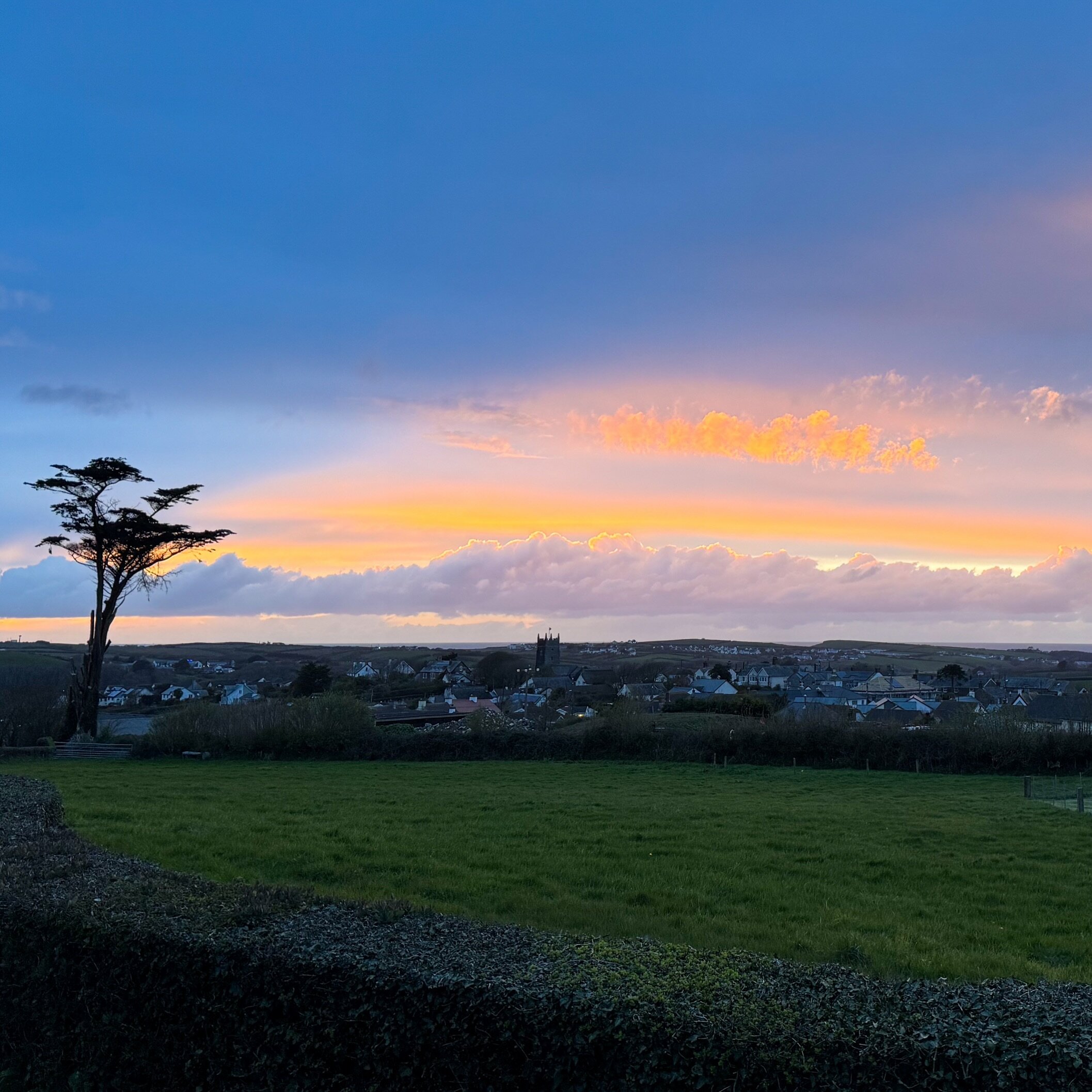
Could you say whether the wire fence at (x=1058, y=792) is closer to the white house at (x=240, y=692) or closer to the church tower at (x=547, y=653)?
the white house at (x=240, y=692)

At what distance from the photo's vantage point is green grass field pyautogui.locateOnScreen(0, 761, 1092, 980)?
8516mm

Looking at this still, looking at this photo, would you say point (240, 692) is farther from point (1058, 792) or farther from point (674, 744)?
point (1058, 792)

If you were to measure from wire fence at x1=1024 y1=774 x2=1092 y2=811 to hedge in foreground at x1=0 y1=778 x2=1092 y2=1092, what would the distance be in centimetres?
1769

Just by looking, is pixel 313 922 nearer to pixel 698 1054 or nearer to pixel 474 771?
pixel 698 1054

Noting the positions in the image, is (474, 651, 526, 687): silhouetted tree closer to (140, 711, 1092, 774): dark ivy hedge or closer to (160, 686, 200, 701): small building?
(160, 686, 200, 701): small building

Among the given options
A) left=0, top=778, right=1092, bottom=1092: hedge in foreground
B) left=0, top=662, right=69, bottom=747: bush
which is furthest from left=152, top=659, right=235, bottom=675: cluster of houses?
left=0, top=778, right=1092, bottom=1092: hedge in foreground

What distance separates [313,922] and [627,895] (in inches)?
214

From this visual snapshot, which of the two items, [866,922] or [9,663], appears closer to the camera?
[866,922]

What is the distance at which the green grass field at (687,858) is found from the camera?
8516 millimetres

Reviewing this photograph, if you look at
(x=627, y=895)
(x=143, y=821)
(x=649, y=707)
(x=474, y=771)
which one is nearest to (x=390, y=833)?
(x=143, y=821)

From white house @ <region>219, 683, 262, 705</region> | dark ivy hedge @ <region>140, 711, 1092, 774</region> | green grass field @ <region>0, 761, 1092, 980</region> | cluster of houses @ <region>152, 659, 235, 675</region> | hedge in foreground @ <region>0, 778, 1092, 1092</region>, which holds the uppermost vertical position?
hedge in foreground @ <region>0, 778, 1092, 1092</region>

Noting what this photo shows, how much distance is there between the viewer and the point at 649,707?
1897 inches

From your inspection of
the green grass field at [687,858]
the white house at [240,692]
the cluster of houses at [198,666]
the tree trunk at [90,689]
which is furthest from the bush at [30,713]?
the cluster of houses at [198,666]

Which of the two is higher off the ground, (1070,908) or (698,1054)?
(698,1054)
